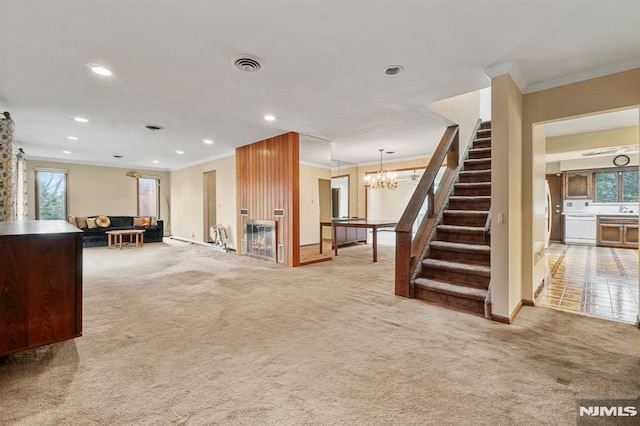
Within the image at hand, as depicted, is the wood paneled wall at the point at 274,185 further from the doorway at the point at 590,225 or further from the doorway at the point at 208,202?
the doorway at the point at 590,225

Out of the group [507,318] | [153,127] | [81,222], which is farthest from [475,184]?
[81,222]

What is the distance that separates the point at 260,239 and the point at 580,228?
8.69m

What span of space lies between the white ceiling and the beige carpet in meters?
2.57

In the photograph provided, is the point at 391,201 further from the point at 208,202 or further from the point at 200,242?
the point at 200,242

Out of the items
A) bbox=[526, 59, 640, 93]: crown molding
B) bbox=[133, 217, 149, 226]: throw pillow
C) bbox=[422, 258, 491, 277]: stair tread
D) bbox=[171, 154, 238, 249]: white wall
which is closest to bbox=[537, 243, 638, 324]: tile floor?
bbox=[422, 258, 491, 277]: stair tread

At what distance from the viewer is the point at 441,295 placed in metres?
3.30

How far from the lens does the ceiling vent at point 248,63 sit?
273 centimetres

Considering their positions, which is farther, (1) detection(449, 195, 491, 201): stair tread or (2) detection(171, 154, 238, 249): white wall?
(2) detection(171, 154, 238, 249): white wall

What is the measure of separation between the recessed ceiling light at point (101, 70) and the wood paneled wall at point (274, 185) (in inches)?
118

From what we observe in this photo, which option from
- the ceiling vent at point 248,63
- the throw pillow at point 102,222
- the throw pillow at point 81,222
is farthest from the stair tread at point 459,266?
the throw pillow at point 81,222

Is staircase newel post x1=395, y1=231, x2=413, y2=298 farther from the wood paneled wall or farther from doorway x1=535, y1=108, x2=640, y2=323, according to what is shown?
the wood paneled wall

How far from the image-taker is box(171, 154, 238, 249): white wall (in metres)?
7.59

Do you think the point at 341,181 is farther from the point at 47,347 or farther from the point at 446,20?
the point at 47,347

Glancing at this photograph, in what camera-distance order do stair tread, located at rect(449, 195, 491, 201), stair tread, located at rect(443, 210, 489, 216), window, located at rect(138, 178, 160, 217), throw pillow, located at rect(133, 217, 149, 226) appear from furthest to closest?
1. window, located at rect(138, 178, 160, 217)
2. throw pillow, located at rect(133, 217, 149, 226)
3. stair tread, located at rect(449, 195, 491, 201)
4. stair tread, located at rect(443, 210, 489, 216)
